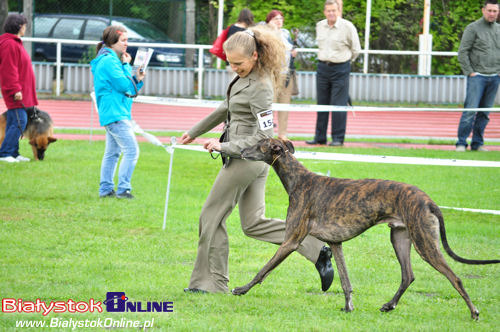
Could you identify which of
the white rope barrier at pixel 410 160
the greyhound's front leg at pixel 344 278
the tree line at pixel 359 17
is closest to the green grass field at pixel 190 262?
the greyhound's front leg at pixel 344 278

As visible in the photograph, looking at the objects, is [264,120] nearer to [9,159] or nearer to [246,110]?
[246,110]

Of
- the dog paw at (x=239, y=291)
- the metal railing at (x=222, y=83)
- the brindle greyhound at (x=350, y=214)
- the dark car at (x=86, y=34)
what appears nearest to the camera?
the brindle greyhound at (x=350, y=214)

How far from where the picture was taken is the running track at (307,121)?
18453 millimetres

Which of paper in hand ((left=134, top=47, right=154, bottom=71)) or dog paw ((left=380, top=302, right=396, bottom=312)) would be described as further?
paper in hand ((left=134, top=47, right=154, bottom=71))

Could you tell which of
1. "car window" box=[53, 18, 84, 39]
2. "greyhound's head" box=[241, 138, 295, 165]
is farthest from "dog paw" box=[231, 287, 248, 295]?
"car window" box=[53, 18, 84, 39]

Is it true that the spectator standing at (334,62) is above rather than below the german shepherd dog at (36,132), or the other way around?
above

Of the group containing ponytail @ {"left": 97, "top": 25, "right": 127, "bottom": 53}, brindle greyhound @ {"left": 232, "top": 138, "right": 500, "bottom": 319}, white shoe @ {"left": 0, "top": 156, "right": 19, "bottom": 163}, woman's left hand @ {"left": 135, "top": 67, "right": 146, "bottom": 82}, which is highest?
ponytail @ {"left": 97, "top": 25, "right": 127, "bottom": 53}

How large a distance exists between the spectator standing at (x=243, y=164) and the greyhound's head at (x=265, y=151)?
0.06 m

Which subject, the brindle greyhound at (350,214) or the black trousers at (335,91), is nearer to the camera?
the brindle greyhound at (350,214)

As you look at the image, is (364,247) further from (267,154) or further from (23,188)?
(23,188)

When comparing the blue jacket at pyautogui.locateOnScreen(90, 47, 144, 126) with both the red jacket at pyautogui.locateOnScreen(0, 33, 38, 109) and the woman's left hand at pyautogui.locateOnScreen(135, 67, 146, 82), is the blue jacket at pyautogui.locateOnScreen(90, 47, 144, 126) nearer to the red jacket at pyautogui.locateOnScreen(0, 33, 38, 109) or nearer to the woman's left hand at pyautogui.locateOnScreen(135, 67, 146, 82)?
the woman's left hand at pyautogui.locateOnScreen(135, 67, 146, 82)

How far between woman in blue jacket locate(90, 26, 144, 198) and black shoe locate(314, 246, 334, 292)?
4.42m

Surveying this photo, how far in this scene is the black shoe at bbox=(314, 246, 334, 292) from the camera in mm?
6113

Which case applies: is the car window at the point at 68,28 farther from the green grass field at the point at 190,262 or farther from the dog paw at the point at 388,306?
the dog paw at the point at 388,306
